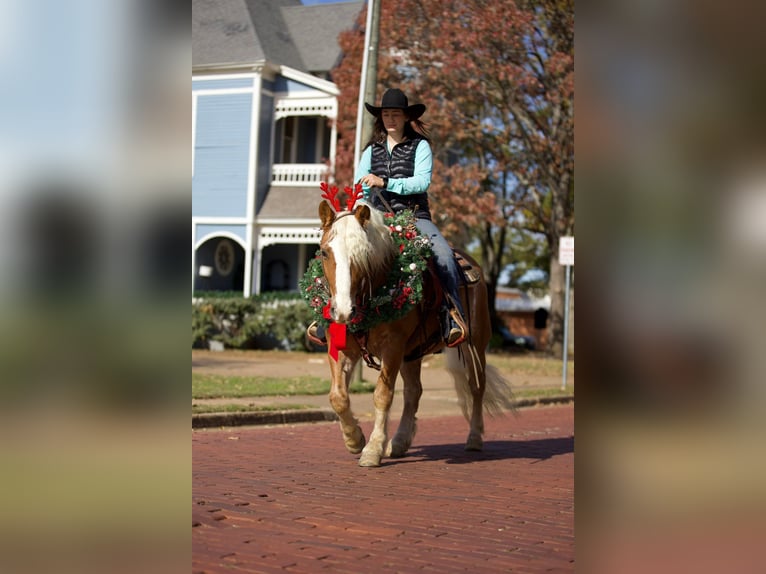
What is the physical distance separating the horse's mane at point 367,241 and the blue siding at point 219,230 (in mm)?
26697

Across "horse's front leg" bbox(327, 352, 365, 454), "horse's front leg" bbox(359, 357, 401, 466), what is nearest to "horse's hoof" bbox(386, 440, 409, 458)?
"horse's front leg" bbox(327, 352, 365, 454)

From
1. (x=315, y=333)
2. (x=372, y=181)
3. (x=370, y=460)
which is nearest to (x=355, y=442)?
(x=370, y=460)

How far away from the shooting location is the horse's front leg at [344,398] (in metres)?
8.33

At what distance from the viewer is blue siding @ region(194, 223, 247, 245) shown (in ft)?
114

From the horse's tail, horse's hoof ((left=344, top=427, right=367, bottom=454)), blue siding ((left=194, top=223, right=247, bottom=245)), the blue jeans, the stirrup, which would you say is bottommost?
horse's hoof ((left=344, top=427, right=367, bottom=454))

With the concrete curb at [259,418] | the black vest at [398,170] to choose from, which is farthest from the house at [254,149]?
the black vest at [398,170]

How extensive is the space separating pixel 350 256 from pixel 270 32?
31.1 meters

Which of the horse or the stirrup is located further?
the stirrup

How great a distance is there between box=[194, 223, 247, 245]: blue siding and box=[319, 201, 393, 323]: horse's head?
26.9m

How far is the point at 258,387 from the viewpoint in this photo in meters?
16.0

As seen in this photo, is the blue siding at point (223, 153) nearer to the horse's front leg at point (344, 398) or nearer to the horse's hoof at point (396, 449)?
the horse's hoof at point (396, 449)

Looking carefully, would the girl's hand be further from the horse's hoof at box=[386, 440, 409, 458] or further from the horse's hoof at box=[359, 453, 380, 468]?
the horse's hoof at box=[386, 440, 409, 458]
